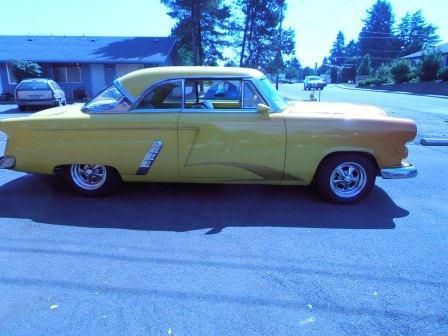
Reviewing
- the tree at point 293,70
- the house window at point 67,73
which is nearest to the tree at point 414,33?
the tree at point 293,70

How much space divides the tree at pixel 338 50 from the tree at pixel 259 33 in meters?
87.8

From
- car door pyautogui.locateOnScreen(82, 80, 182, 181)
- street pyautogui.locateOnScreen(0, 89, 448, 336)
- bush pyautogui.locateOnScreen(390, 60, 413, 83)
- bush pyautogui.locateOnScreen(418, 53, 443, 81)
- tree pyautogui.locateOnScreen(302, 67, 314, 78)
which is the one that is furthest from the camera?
tree pyautogui.locateOnScreen(302, 67, 314, 78)

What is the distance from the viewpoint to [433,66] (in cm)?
3688

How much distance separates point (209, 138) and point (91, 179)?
1733 millimetres

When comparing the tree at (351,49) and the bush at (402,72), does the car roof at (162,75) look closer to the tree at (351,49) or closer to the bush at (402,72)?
the bush at (402,72)

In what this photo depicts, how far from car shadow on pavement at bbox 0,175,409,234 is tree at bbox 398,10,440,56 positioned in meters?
100

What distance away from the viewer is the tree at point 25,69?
24.4m

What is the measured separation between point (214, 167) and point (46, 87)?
50.5ft

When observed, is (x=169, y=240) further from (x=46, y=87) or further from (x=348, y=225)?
(x=46, y=87)

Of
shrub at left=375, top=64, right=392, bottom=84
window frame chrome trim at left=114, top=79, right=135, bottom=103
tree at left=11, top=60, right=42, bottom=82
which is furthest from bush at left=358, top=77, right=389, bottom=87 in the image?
window frame chrome trim at left=114, top=79, right=135, bottom=103

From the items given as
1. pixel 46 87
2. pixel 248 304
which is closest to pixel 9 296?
pixel 248 304

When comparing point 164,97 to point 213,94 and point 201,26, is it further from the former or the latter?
point 201,26

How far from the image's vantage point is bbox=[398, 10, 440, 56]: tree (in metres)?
92.9

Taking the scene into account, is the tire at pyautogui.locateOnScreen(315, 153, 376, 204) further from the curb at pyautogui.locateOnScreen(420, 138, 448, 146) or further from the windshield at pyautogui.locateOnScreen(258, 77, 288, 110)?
the curb at pyautogui.locateOnScreen(420, 138, 448, 146)
